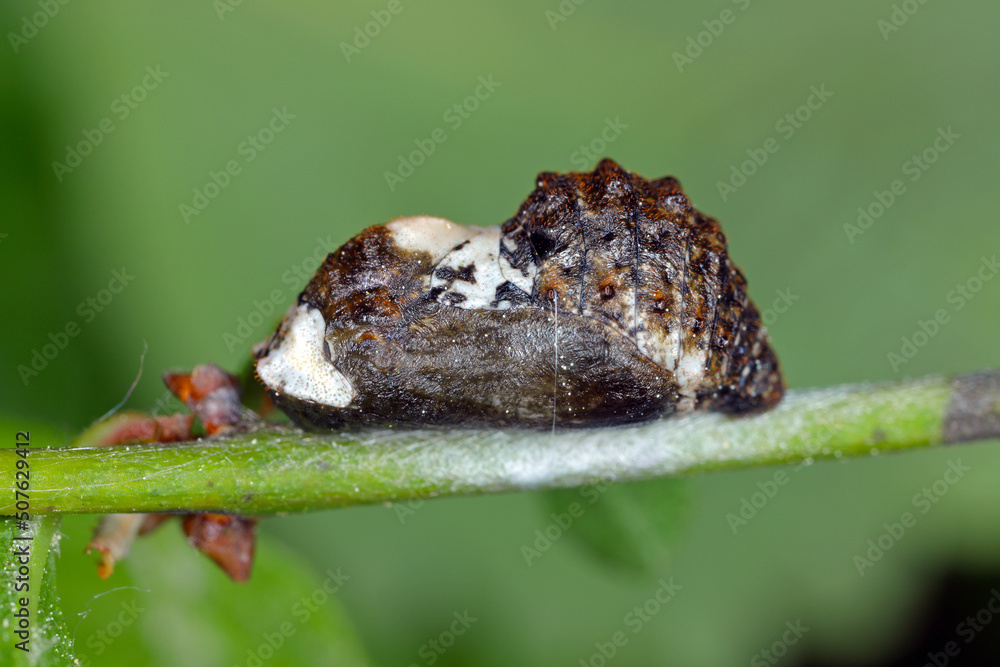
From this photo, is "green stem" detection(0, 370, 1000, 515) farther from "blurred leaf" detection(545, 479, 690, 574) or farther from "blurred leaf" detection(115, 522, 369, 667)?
"blurred leaf" detection(115, 522, 369, 667)

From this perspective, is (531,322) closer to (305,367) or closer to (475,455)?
(475,455)

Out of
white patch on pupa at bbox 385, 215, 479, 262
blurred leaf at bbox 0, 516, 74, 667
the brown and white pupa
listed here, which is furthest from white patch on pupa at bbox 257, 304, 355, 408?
blurred leaf at bbox 0, 516, 74, 667

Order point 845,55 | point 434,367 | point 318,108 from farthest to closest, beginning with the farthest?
point 318,108 < point 845,55 < point 434,367

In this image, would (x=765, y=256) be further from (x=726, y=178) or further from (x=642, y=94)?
(x=642, y=94)

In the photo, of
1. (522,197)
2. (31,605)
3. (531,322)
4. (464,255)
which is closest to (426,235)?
(464,255)

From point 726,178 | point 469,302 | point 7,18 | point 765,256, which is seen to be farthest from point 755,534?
point 7,18

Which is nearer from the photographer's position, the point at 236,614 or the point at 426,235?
the point at 426,235

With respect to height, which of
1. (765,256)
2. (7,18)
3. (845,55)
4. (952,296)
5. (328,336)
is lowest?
(7,18)
